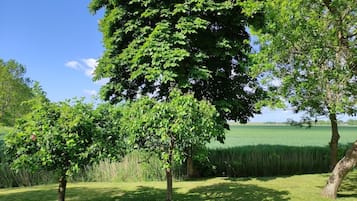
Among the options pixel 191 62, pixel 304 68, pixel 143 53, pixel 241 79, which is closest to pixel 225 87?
pixel 241 79

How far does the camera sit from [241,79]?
9.95m

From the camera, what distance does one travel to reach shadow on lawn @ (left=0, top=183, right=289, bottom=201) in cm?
704

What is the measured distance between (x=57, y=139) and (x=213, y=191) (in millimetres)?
4098

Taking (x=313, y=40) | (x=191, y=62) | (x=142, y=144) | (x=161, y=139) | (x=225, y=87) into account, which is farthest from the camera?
(x=225, y=87)

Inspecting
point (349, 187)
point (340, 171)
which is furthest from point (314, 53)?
point (349, 187)

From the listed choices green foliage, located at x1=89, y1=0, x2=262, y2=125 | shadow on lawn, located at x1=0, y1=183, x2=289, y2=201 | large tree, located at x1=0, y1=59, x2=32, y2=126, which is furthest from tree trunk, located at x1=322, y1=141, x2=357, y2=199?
Answer: large tree, located at x1=0, y1=59, x2=32, y2=126

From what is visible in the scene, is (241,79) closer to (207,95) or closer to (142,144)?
(207,95)

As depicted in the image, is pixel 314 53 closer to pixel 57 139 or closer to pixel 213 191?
pixel 213 191

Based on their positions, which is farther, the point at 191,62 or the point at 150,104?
the point at 191,62

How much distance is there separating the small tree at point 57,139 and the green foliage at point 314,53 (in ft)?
12.4

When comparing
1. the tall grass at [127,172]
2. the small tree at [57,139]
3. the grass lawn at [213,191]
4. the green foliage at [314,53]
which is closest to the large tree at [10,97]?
the tall grass at [127,172]

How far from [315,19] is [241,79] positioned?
3802 millimetres

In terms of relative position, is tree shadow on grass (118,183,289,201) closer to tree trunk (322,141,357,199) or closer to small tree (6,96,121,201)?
tree trunk (322,141,357,199)

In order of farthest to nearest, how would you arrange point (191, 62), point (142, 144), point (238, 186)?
point (191, 62) → point (238, 186) → point (142, 144)
